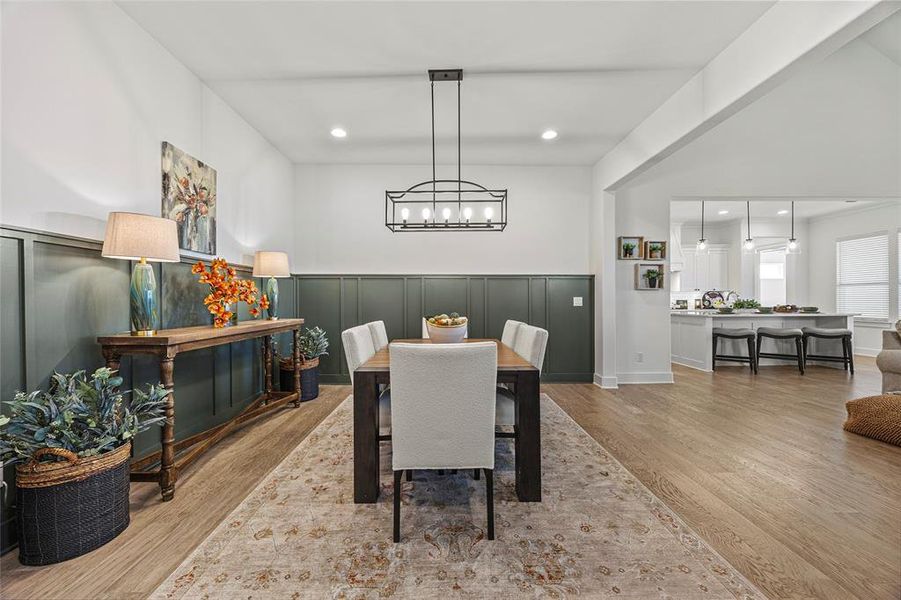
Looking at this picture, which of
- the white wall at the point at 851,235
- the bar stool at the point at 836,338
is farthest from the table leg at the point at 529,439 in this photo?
the white wall at the point at 851,235

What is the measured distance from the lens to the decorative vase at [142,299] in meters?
2.11

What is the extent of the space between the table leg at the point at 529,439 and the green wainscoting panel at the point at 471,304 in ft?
9.31

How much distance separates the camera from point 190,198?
9.41ft

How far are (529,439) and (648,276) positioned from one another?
3.54 meters

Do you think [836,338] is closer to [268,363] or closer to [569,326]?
[569,326]

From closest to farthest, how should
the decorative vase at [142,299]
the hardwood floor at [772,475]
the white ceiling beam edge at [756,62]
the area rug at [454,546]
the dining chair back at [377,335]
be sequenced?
1. the area rug at [454,546]
2. the hardwood floor at [772,475]
3. the white ceiling beam edge at [756,62]
4. the decorative vase at [142,299]
5. the dining chair back at [377,335]

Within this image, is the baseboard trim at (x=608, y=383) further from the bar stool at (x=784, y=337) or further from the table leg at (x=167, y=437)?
the table leg at (x=167, y=437)

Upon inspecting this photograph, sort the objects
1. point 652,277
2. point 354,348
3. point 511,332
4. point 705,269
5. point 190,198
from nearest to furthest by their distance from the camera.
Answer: point 354,348 < point 190,198 < point 511,332 < point 652,277 < point 705,269

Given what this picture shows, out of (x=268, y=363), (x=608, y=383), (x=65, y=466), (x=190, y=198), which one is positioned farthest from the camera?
(x=608, y=383)

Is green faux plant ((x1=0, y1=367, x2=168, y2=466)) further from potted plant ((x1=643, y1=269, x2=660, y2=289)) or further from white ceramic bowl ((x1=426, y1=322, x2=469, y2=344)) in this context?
potted plant ((x1=643, y1=269, x2=660, y2=289))

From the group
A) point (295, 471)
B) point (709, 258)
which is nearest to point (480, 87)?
point (295, 471)

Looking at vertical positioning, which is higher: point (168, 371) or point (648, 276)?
point (648, 276)

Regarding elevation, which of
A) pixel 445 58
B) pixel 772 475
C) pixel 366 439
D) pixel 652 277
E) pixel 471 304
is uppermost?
pixel 445 58

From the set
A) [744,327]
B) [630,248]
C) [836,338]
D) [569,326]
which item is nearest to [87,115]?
[569,326]
